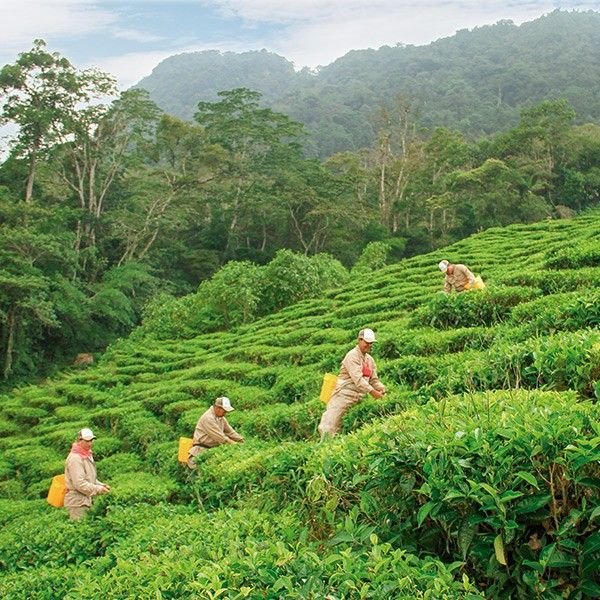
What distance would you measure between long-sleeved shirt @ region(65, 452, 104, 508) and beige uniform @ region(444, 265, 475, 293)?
818 cm

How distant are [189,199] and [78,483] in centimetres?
3262

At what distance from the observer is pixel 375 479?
4133 mm

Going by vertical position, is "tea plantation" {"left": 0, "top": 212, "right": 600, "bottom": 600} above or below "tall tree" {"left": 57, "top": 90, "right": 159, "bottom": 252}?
below

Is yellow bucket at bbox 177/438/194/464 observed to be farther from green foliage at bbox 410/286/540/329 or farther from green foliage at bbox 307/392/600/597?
green foliage at bbox 307/392/600/597

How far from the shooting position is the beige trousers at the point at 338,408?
27.5 feet

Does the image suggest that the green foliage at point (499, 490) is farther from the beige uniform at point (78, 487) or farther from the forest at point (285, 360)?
the beige uniform at point (78, 487)

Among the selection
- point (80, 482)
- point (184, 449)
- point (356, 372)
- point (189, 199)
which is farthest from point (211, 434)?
point (189, 199)

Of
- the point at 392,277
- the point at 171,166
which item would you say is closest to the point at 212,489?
the point at 392,277

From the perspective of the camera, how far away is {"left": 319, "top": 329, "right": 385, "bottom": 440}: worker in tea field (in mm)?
8188

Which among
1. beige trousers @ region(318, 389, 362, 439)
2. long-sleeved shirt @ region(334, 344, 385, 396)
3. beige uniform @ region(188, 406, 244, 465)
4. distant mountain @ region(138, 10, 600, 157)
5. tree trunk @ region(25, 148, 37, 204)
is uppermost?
distant mountain @ region(138, 10, 600, 157)

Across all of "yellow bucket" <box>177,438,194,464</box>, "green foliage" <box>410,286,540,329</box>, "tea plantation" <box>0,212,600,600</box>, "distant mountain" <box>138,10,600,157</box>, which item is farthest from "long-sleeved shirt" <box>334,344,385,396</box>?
"distant mountain" <box>138,10,600,157</box>

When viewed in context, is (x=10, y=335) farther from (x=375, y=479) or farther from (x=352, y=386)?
(x=375, y=479)

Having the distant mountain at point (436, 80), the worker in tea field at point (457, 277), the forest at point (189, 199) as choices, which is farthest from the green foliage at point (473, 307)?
the distant mountain at point (436, 80)

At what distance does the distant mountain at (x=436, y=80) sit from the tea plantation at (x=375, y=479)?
49374mm
